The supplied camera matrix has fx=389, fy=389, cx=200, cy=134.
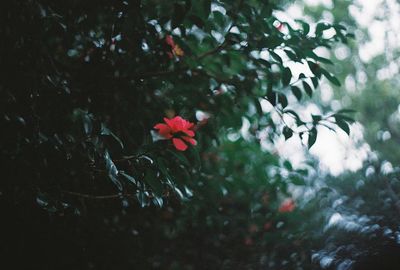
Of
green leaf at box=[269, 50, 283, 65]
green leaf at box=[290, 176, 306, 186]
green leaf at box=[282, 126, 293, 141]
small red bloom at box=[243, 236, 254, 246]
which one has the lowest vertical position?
small red bloom at box=[243, 236, 254, 246]

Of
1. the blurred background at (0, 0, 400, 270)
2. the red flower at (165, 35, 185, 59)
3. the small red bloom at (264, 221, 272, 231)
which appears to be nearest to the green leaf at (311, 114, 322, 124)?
the blurred background at (0, 0, 400, 270)

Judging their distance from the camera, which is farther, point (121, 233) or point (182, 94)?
point (121, 233)

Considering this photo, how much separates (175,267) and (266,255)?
70 centimetres

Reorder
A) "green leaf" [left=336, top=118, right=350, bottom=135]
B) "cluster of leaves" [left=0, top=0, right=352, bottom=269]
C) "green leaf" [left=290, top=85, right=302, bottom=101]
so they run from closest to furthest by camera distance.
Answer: "cluster of leaves" [left=0, top=0, right=352, bottom=269] → "green leaf" [left=336, top=118, right=350, bottom=135] → "green leaf" [left=290, top=85, right=302, bottom=101]

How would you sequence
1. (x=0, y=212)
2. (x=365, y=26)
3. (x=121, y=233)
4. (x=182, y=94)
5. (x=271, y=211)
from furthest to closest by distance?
(x=365, y=26) → (x=271, y=211) → (x=121, y=233) → (x=182, y=94) → (x=0, y=212)

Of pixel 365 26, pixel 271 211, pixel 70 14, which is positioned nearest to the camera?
pixel 70 14

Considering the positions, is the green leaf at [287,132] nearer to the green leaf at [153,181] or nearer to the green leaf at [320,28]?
the green leaf at [320,28]

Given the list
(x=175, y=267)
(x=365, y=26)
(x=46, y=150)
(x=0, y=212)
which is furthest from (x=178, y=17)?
(x=365, y=26)

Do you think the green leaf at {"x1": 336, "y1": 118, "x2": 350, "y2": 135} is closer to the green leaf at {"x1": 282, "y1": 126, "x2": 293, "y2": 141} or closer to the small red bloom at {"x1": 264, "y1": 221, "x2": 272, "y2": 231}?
the green leaf at {"x1": 282, "y1": 126, "x2": 293, "y2": 141}

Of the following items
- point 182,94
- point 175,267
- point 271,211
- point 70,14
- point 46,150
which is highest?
point 70,14

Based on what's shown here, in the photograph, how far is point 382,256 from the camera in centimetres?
159

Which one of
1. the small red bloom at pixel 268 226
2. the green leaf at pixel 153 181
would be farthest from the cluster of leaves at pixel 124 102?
the small red bloom at pixel 268 226

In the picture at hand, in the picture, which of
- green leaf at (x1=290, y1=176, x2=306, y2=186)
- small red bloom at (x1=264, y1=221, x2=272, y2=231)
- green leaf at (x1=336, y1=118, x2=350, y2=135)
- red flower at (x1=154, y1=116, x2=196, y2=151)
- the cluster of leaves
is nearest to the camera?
the cluster of leaves

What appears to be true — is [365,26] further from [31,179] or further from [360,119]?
[31,179]
